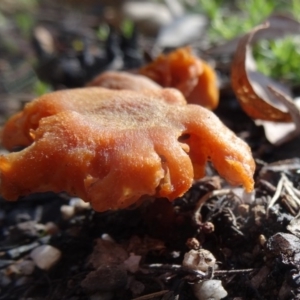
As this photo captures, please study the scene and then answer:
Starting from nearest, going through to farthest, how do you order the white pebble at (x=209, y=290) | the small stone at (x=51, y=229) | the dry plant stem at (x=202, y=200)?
the white pebble at (x=209, y=290) → the dry plant stem at (x=202, y=200) → the small stone at (x=51, y=229)

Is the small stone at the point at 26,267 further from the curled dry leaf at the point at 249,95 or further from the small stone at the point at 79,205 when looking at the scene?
the curled dry leaf at the point at 249,95

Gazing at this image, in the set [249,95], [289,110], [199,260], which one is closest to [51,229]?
[199,260]

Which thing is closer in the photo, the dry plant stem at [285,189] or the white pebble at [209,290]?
the white pebble at [209,290]

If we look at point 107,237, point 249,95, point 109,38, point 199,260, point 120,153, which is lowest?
point 107,237

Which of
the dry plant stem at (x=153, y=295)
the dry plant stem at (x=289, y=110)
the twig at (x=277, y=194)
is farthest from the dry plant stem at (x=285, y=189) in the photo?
the dry plant stem at (x=153, y=295)

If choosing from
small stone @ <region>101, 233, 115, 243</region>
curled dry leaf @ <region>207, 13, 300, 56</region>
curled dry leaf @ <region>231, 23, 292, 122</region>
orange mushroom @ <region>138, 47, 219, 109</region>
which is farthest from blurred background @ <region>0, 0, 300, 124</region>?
small stone @ <region>101, 233, 115, 243</region>

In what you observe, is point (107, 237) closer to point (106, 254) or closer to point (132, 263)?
point (106, 254)
